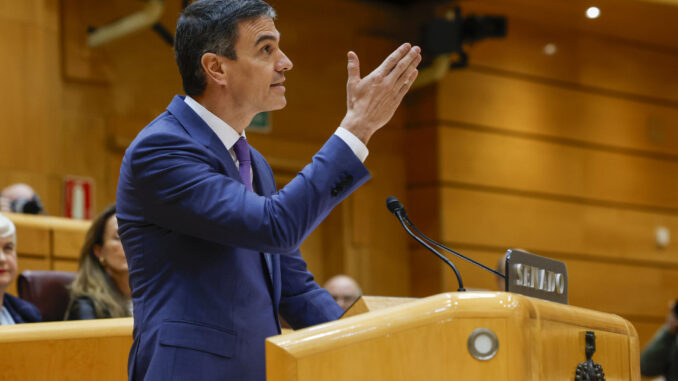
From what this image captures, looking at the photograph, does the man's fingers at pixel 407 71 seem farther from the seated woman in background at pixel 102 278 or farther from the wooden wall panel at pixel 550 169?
the wooden wall panel at pixel 550 169

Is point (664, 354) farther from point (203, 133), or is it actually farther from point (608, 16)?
point (203, 133)

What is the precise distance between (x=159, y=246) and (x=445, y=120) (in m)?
4.60

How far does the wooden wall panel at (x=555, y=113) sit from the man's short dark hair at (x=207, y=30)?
4390mm

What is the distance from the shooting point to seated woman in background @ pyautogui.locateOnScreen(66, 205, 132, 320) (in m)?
2.63

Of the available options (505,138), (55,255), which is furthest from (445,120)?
(55,255)

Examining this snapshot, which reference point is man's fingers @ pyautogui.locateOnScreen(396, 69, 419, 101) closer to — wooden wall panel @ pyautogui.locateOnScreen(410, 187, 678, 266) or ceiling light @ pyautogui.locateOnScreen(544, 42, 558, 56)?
wooden wall panel @ pyautogui.locateOnScreen(410, 187, 678, 266)

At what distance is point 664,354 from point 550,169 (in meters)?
2.40

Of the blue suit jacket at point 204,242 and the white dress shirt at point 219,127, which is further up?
the white dress shirt at point 219,127

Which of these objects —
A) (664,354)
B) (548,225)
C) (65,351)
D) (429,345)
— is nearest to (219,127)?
(429,345)

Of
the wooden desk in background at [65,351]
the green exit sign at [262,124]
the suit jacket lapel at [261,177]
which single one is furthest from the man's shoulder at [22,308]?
the green exit sign at [262,124]

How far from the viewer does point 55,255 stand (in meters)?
3.65

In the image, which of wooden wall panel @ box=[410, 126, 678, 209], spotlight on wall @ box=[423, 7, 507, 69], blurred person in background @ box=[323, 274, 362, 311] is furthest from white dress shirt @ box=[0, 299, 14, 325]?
wooden wall panel @ box=[410, 126, 678, 209]

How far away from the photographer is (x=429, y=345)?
3.66 ft

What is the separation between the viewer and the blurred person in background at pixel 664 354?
147 inches
